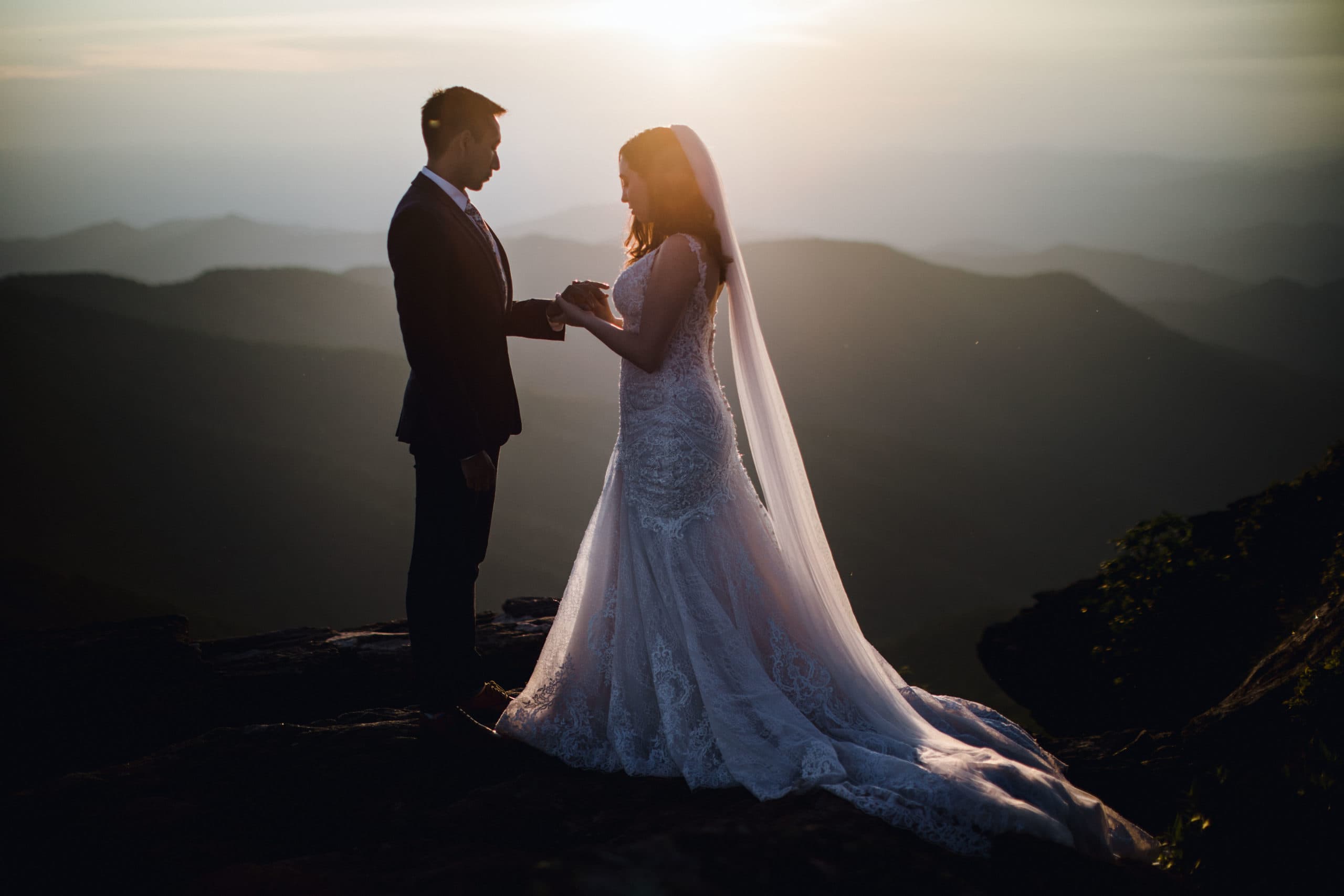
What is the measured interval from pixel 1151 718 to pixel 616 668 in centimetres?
414

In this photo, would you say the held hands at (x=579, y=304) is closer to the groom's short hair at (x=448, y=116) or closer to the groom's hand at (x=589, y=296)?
the groom's hand at (x=589, y=296)

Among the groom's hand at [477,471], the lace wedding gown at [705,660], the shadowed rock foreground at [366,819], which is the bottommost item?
the shadowed rock foreground at [366,819]

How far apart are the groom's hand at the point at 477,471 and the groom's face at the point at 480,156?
127cm

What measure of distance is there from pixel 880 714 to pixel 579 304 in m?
2.24

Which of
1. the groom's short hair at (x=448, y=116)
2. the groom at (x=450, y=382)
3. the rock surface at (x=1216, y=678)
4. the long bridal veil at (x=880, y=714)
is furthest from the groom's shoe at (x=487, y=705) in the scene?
the rock surface at (x=1216, y=678)

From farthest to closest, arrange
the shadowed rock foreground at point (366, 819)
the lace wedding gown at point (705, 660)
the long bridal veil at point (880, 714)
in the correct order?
the lace wedding gown at point (705, 660) → the long bridal veil at point (880, 714) → the shadowed rock foreground at point (366, 819)

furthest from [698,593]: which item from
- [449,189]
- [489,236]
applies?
[449,189]

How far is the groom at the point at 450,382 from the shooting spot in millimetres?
3303

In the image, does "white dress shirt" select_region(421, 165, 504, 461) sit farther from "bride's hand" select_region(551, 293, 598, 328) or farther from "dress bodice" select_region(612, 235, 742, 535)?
"dress bodice" select_region(612, 235, 742, 535)

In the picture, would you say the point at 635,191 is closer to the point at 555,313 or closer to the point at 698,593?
the point at 555,313

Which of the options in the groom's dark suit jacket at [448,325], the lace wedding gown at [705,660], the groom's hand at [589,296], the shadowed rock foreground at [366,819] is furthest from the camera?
the groom's hand at [589,296]

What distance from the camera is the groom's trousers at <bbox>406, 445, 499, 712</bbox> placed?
3.47 m

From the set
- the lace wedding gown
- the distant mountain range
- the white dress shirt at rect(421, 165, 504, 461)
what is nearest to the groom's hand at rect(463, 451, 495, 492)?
the lace wedding gown

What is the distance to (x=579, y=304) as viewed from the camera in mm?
3727
